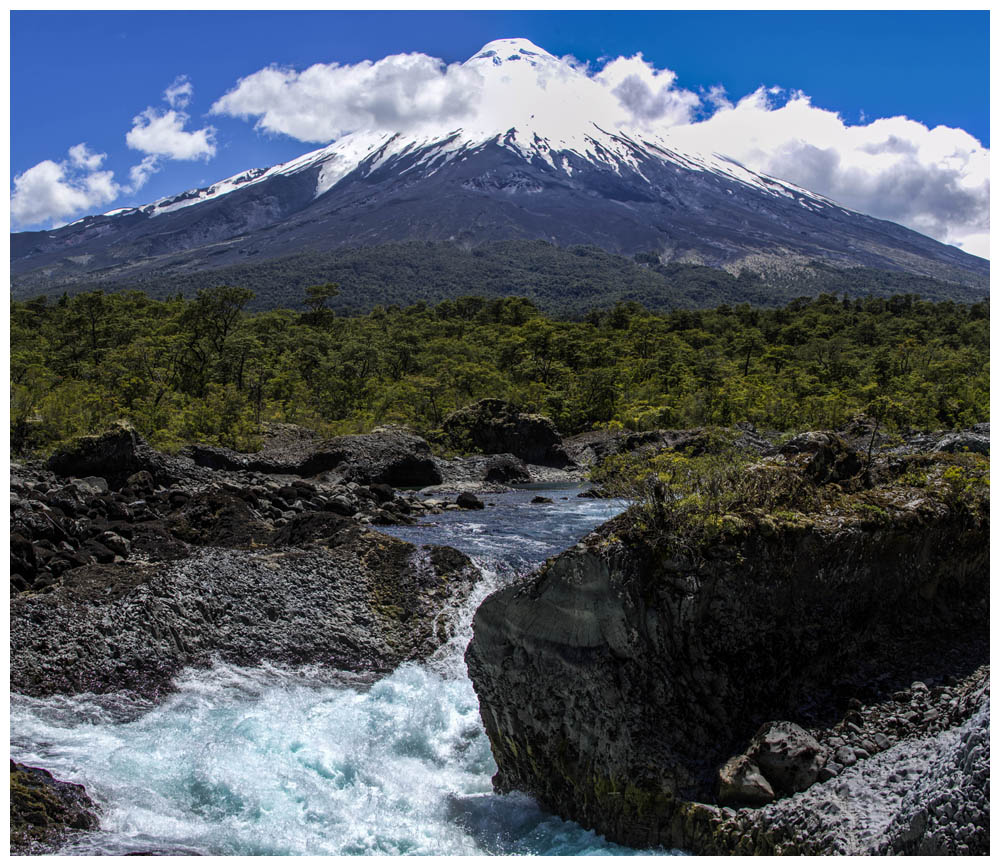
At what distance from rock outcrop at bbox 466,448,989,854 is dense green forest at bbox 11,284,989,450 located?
744 inches

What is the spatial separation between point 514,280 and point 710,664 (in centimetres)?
13363

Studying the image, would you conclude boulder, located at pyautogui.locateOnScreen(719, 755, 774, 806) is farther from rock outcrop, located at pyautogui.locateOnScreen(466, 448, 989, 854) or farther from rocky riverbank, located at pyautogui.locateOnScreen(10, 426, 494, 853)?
rocky riverbank, located at pyautogui.locateOnScreen(10, 426, 494, 853)

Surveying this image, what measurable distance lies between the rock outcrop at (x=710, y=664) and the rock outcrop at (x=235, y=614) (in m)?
3.56

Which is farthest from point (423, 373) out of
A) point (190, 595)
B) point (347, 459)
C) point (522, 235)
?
point (522, 235)

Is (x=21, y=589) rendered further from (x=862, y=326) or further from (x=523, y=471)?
(x=862, y=326)

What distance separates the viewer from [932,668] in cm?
620

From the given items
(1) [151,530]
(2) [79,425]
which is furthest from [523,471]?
(1) [151,530]

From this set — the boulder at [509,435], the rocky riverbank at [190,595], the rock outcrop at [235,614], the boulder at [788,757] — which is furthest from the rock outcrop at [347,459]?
the boulder at [788,757]

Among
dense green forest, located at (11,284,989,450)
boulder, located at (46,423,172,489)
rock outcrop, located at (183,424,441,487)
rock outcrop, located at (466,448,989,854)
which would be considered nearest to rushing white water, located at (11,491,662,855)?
rock outcrop, located at (466,448,989,854)

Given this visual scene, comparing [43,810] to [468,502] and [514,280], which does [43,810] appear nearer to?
[468,502]

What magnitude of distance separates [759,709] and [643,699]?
2.96 ft

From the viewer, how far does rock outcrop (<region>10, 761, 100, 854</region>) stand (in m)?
5.20

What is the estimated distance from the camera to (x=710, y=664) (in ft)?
19.2

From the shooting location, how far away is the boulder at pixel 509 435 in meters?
29.7
